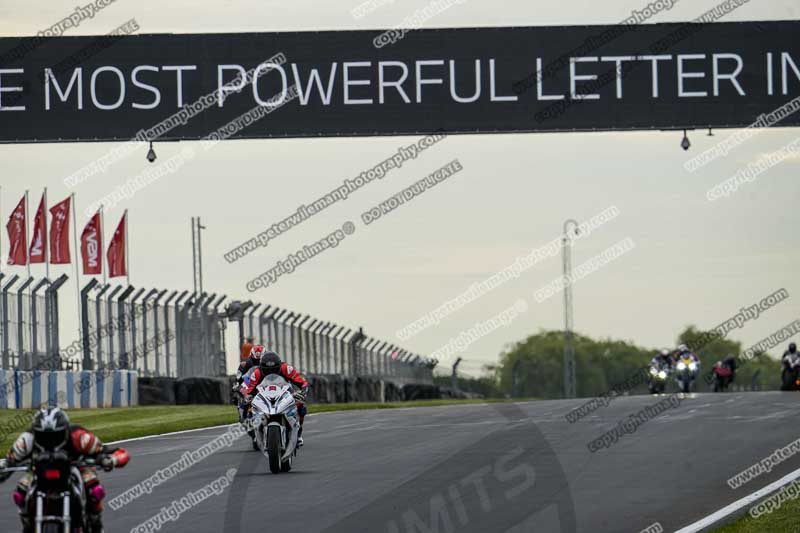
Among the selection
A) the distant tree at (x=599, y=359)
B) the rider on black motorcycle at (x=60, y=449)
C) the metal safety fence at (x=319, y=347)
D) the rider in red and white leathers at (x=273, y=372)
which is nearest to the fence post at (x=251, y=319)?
the metal safety fence at (x=319, y=347)

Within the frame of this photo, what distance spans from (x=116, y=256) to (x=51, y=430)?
115 ft

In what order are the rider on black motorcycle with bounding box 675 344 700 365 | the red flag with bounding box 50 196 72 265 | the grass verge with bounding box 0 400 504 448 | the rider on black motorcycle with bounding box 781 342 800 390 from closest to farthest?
1. the grass verge with bounding box 0 400 504 448
2. the rider on black motorcycle with bounding box 781 342 800 390
3. the rider on black motorcycle with bounding box 675 344 700 365
4. the red flag with bounding box 50 196 72 265

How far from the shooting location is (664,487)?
48.6ft

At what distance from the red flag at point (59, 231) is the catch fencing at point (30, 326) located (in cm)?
983

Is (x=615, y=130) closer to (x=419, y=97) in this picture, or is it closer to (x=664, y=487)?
(x=419, y=97)

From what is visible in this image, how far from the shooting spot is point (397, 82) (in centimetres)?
2494

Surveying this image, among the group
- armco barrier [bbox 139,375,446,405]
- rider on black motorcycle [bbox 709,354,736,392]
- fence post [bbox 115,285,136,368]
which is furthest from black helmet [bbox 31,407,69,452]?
rider on black motorcycle [bbox 709,354,736,392]

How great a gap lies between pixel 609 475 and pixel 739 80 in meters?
11.3

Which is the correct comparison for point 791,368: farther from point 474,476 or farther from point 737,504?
point 737,504

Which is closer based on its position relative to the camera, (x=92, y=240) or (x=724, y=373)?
(x=92, y=240)

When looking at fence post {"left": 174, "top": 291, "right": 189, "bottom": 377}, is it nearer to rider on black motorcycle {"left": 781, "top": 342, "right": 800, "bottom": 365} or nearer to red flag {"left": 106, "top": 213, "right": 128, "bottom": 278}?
red flag {"left": 106, "top": 213, "right": 128, "bottom": 278}

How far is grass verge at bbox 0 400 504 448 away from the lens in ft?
79.6

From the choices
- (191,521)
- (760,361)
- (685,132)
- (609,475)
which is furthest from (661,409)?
(760,361)

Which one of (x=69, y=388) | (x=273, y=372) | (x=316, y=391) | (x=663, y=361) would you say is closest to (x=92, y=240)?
(x=316, y=391)
